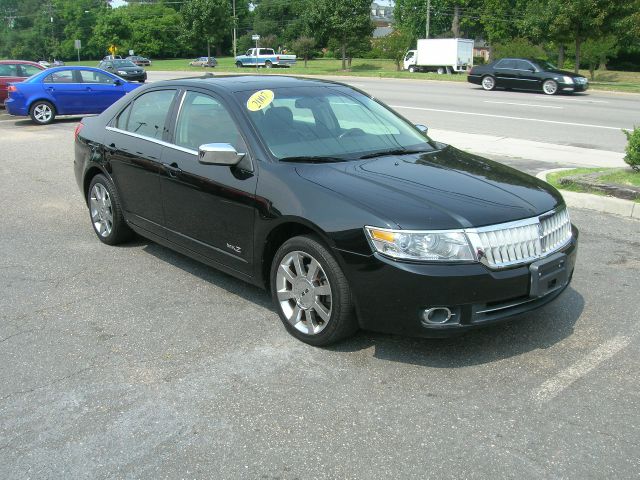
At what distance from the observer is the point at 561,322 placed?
4.50 meters

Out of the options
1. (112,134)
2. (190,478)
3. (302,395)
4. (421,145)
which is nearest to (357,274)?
(302,395)

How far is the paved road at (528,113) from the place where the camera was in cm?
1399

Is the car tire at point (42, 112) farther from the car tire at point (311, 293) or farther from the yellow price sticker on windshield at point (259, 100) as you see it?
the car tire at point (311, 293)

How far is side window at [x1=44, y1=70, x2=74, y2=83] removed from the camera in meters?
16.7

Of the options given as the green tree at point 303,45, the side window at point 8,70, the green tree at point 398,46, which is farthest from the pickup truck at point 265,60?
the side window at point 8,70

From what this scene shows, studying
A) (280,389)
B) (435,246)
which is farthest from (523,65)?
(280,389)

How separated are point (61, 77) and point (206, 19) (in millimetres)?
49410

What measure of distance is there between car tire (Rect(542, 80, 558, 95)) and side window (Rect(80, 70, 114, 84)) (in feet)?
53.9

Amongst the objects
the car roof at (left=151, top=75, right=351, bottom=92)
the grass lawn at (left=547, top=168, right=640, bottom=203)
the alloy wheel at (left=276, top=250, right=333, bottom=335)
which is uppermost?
the car roof at (left=151, top=75, right=351, bottom=92)

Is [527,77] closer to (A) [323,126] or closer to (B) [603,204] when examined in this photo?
(B) [603,204]

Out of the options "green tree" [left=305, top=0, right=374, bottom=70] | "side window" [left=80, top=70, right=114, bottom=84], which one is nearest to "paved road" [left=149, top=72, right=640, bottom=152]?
"side window" [left=80, top=70, right=114, bottom=84]

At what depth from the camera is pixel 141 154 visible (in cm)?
542

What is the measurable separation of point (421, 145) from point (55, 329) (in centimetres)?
297

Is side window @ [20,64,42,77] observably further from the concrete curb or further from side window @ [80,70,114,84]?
the concrete curb
